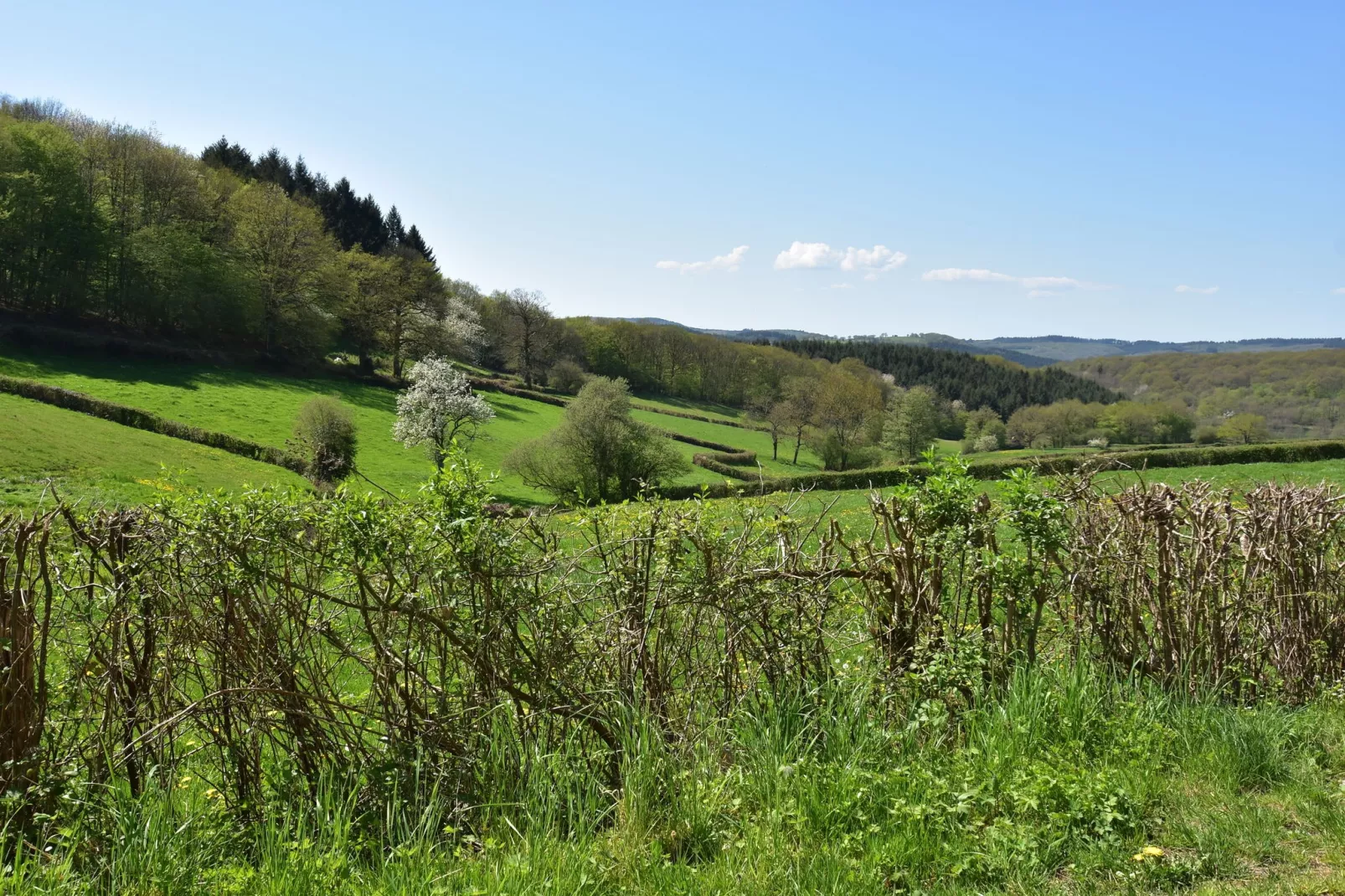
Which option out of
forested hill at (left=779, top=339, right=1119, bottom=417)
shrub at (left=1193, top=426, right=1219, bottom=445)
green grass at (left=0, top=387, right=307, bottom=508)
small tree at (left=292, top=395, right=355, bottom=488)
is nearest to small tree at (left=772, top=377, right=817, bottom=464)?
small tree at (left=292, top=395, right=355, bottom=488)

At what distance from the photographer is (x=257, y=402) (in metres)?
45.5

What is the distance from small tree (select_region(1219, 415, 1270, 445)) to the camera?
99.2 m

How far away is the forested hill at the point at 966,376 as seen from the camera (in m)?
130

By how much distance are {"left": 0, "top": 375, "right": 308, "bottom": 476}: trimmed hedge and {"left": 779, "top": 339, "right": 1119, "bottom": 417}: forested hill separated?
111 m

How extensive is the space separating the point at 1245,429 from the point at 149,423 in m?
119

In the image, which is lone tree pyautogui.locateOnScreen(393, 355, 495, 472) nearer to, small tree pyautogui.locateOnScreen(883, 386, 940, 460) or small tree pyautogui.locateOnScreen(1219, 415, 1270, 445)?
small tree pyautogui.locateOnScreen(883, 386, 940, 460)

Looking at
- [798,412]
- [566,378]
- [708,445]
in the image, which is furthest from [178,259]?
[798,412]

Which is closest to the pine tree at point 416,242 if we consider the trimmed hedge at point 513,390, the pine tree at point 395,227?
the pine tree at point 395,227

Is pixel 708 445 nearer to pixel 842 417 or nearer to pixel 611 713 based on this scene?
pixel 842 417

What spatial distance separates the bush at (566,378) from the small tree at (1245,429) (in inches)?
3066

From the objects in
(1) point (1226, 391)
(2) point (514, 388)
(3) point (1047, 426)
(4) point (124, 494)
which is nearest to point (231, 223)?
(2) point (514, 388)

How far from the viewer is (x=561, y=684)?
437 cm

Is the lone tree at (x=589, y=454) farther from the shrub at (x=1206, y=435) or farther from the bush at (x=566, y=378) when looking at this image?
the shrub at (x=1206, y=435)

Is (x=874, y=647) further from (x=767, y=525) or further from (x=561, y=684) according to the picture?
(x=561, y=684)
